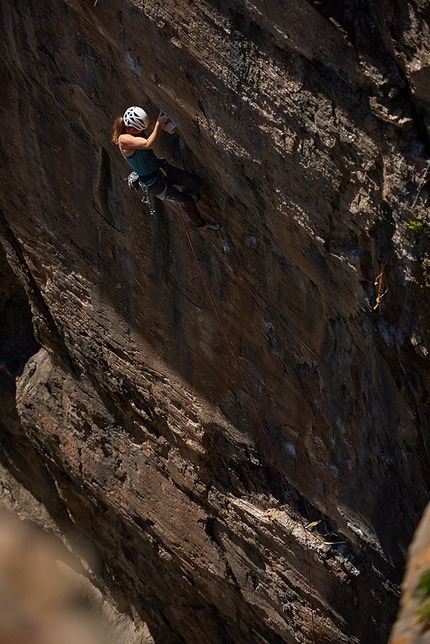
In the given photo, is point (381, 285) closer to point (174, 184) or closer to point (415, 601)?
point (174, 184)

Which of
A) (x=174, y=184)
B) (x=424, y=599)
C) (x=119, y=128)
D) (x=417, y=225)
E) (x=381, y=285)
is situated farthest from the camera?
(x=174, y=184)

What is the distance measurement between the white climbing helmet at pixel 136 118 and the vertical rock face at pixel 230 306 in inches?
11.2

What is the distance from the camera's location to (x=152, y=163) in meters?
6.51

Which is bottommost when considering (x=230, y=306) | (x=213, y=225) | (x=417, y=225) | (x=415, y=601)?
(x=230, y=306)

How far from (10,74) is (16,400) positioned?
5.71 meters

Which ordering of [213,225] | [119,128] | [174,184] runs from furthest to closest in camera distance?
[213,225] → [174,184] → [119,128]

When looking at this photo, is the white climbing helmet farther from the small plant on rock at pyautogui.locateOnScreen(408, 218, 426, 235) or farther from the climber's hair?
the small plant on rock at pyautogui.locateOnScreen(408, 218, 426, 235)

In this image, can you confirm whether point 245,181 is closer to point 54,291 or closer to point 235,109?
point 235,109

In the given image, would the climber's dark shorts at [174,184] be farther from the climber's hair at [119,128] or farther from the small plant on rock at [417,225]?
the small plant on rock at [417,225]

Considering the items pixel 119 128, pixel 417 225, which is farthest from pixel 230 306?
pixel 417 225

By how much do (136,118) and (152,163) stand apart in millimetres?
426

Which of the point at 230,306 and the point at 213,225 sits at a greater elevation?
the point at 213,225

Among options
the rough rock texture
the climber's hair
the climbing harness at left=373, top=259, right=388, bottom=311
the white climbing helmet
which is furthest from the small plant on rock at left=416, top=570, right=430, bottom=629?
the climber's hair

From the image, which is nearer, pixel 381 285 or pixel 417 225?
pixel 417 225
